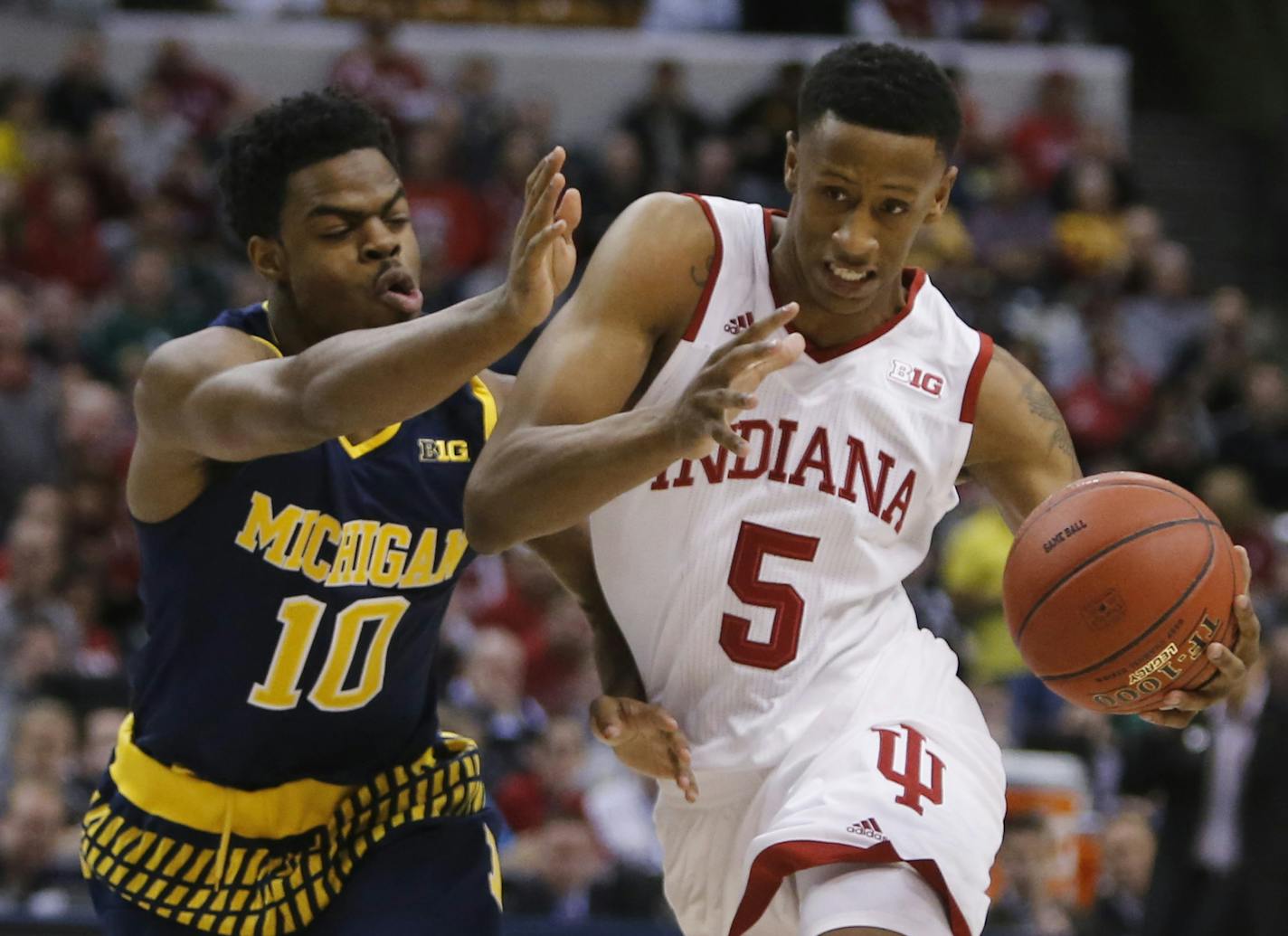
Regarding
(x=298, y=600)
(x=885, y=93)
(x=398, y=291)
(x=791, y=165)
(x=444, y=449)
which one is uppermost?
(x=885, y=93)

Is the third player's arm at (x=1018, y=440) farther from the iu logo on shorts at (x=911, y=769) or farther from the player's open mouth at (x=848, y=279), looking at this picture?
the iu logo on shorts at (x=911, y=769)

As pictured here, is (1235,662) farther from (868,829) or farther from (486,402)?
(486,402)

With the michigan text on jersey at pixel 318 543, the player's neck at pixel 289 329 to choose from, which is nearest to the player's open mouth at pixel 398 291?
the player's neck at pixel 289 329

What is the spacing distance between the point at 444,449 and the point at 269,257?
58 cm

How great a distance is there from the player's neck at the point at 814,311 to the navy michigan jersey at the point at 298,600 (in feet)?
2.59

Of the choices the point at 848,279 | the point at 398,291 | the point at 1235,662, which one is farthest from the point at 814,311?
the point at 1235,662

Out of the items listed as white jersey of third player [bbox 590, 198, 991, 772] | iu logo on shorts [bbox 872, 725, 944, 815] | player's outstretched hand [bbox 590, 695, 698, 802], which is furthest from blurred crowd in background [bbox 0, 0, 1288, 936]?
iu logo on shorts [bbox 872, 725, 944, 815]

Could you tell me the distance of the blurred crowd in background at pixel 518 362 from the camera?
774 cm

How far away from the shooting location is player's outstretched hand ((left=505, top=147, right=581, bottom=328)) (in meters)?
3.22

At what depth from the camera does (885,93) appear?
3623 mm

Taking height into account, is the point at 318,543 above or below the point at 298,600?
above

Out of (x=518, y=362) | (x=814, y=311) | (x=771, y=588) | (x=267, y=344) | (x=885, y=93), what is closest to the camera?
(x=885, y=93)

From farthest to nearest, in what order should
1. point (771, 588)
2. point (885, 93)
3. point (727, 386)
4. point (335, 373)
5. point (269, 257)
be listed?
point (269, 257)
point (771, 588)
point (885, 93)
point (335, 373)
point (727, 386)

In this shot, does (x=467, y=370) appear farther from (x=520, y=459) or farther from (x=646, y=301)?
(x=646, y=301)
